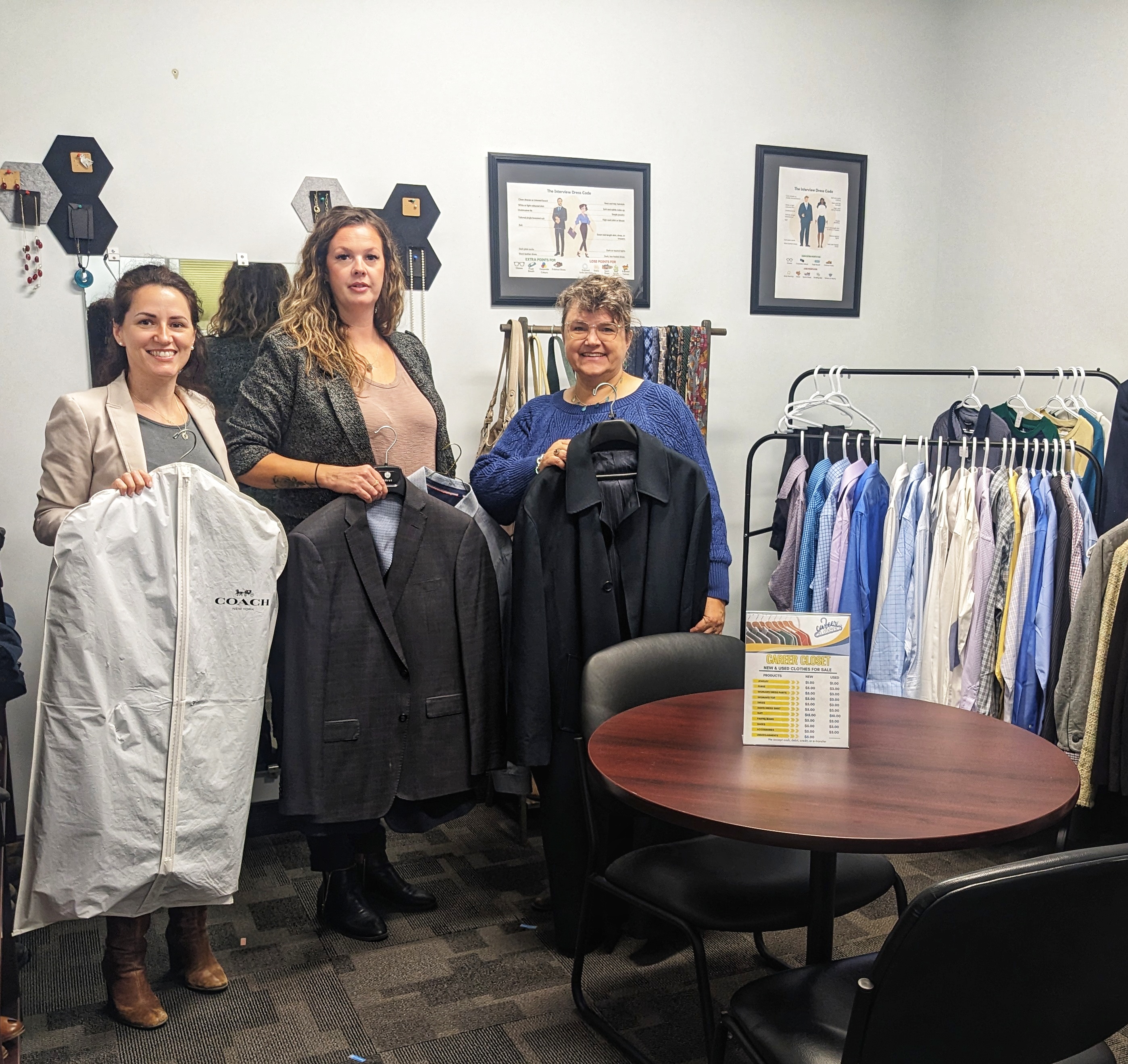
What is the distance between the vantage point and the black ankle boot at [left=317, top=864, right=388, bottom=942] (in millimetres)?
2660

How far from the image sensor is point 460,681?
268 centimetres

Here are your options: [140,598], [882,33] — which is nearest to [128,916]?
[140,598]

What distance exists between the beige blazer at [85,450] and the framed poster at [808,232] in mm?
2339

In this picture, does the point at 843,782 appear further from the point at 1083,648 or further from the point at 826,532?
the point at 826,532

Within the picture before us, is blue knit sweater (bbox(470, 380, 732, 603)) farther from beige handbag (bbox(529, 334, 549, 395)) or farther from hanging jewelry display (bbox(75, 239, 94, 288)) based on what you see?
hanging jewelry display (bbox(75, 239, 94, 288))

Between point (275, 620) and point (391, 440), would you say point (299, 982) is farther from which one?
point (391, 440)

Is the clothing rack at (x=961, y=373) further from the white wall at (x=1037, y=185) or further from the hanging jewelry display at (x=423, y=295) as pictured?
the hanging jewelry display at (x=423, y=295)

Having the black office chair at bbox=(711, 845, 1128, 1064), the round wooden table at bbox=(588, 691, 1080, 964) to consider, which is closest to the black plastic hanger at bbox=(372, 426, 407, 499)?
the round wooden table at bbox=(588, 691, 1080, 964)

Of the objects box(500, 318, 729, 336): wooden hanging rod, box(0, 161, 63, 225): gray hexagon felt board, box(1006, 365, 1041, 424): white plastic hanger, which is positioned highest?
box(0, 161, 63, 225): gray hexagon felt board

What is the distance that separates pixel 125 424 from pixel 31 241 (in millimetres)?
897

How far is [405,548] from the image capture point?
8.57 feet

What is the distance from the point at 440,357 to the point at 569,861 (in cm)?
181

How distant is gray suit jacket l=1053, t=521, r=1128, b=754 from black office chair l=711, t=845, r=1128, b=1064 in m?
1.63

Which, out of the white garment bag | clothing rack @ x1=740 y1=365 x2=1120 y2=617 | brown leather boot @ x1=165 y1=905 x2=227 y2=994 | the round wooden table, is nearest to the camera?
the round wooden table
